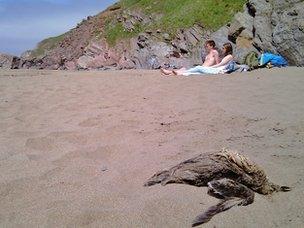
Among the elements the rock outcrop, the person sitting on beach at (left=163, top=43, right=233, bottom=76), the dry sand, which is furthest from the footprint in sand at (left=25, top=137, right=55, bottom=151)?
the rock outcrop

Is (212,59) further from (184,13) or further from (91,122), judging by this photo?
(184,13)

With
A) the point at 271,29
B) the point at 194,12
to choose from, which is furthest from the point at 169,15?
the point at 271,29

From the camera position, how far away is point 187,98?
704 centimetres

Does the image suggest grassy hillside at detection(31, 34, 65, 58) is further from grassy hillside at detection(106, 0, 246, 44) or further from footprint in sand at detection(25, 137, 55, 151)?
footprint in sand at detection(25, 137, 55, 151)

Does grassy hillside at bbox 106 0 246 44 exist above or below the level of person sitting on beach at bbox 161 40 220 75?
above

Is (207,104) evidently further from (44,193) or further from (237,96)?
(44,193)

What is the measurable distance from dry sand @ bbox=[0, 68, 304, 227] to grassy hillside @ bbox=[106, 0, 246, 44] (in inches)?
795

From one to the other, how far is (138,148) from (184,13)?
27.6 m

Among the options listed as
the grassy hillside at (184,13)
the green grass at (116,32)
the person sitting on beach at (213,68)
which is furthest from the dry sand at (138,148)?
the green grass at (116,32)

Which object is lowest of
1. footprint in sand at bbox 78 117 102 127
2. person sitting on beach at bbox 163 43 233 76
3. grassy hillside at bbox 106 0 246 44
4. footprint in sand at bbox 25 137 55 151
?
footprint in sand at bbox 25 137 55 151

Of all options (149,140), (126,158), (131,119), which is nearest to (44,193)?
(126,158)

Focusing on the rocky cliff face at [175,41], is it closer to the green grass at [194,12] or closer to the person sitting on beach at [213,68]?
the green grass at [194,12]

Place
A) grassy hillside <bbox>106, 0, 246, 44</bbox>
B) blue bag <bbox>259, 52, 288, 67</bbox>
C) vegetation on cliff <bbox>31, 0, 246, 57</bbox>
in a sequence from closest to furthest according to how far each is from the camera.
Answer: blue bag <bbox>259, 52, 288, 67</bbox>
grassy hillside <bbox>106, 0, 246, 44</bbox>
vegetation on cliff <bbox>31, 0, 246, 57</bbox>

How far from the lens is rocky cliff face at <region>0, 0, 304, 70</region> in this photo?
1658 cm
